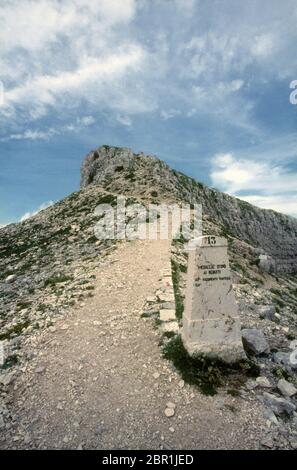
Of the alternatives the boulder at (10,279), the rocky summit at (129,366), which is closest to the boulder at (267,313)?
the rocky summit at (129,366)

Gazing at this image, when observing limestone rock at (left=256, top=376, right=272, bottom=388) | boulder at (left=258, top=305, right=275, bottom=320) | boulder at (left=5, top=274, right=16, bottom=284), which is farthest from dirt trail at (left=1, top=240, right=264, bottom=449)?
boulder at (left=5, top=274, right=16, bottom=284)

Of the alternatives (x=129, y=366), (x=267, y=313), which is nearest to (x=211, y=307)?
(x=129, y=366)

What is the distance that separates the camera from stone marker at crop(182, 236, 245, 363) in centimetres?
921

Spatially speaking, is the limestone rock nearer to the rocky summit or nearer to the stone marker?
the rocky summit

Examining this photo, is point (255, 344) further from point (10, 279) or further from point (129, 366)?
point (10, 279)

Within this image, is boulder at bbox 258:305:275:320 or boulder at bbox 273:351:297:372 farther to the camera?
boulder at bbox 258:305:275:320

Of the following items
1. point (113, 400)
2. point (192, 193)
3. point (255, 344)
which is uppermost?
point (192, 193)

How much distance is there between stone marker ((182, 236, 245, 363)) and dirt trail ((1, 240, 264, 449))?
3.95 ft

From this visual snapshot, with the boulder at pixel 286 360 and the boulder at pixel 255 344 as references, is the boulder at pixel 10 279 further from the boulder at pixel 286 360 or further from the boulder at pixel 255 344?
the boulder at pixel 286 360

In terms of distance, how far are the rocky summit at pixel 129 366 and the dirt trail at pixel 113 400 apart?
0.03m

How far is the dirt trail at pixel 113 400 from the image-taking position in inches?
291

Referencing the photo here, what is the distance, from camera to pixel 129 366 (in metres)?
9.73

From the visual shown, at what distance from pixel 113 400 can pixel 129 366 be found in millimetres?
1380
